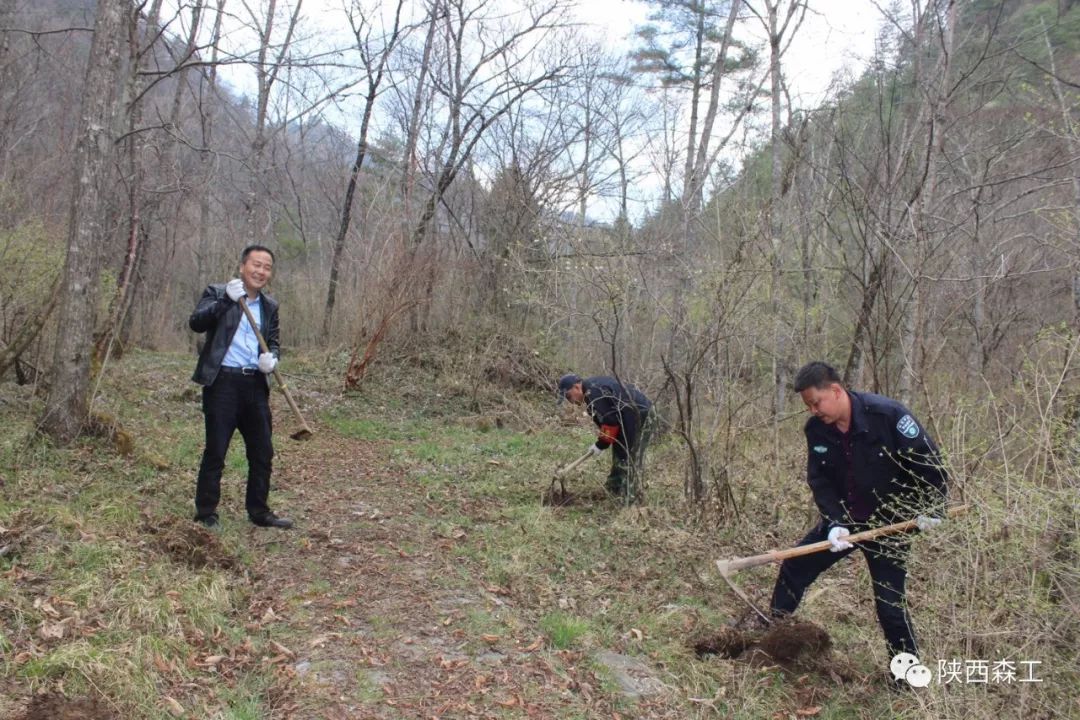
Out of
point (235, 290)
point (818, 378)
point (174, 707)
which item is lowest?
point (174, 707)

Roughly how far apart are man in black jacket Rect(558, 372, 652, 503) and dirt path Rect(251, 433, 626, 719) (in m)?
1.61

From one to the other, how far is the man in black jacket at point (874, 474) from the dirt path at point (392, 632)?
1.57 metres

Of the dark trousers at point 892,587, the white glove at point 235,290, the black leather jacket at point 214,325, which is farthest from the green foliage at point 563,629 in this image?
the white glove at point 235,290

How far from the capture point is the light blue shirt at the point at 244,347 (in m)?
4.57

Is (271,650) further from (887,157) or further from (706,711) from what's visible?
(887,157)

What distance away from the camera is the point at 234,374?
457cm

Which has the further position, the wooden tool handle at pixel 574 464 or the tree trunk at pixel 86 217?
the wooden tool handle at pixel 574 464

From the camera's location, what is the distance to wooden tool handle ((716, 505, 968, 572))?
345 cm

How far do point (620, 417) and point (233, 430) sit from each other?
10.3 ft

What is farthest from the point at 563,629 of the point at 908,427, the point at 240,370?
the point at 240,370

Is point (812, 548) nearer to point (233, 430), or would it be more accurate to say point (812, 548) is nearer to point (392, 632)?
point (392, 632)

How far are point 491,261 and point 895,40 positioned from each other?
735 centimetres

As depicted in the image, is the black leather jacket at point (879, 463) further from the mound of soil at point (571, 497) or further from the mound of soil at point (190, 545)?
the mound of soil at point (190, 545)

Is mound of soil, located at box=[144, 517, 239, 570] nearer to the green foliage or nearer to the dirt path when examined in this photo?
the dirt path
